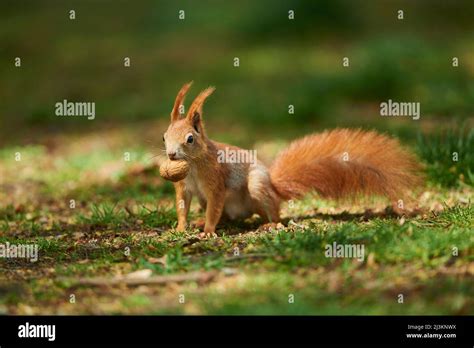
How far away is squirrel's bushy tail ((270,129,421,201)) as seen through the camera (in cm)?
607

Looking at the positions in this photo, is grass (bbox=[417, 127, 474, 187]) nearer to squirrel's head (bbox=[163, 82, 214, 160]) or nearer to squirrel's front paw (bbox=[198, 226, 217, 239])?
squirrel's front paw (bbox=[198, 226, 217, 239])

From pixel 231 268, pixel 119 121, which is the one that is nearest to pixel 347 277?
pixel 231 268

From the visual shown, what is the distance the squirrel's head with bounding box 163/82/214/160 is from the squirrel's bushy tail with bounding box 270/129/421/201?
34.1 inches

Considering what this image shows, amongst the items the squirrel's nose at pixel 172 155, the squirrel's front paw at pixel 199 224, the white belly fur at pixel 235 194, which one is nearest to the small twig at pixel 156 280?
the squirrel's nose at pixel 172 155

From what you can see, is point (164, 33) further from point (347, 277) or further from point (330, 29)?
point (347, 277)

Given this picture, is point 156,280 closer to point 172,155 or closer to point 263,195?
point 172,155

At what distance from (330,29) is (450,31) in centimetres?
261

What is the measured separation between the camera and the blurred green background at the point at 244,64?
1041 centimetres

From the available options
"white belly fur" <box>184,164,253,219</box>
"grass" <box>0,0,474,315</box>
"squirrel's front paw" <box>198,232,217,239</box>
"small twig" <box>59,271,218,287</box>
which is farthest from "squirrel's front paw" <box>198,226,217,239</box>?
"small twig" <box>59,271,218,287</box>

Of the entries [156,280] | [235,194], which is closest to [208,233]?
[235,194]

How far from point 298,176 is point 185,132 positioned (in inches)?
45.1

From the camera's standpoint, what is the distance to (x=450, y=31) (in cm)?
1627

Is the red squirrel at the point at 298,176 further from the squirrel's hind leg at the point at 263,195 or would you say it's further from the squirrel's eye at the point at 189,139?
the squirrel's eye at the point at 189,139

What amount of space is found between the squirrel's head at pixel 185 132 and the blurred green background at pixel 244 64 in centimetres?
252
